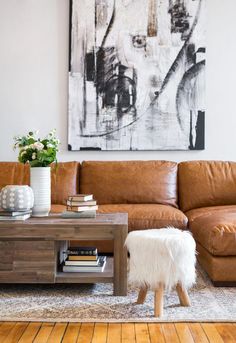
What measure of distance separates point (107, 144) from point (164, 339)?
8.43 feet

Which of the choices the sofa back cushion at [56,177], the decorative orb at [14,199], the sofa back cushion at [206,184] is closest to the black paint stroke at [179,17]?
the sofa back cushion at [206,184]

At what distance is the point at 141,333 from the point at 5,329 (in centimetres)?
65

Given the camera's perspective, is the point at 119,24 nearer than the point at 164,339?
No

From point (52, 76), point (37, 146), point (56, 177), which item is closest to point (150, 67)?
point (52, 76)

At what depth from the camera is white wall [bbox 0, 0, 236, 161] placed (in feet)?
14.5

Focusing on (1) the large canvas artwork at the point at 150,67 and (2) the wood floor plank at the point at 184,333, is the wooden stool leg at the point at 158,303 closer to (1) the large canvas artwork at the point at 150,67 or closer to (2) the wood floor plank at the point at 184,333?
(2) the wood floor plank at the point at 184,333

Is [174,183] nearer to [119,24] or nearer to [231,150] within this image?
[231,150]

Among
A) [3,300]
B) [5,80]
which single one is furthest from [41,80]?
[3,300]

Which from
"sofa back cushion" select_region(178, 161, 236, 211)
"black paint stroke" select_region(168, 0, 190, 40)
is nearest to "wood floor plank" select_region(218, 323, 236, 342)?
"sofa back cushion" select_region(178, 161, 236, 211)

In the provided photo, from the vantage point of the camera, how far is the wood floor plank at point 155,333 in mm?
2062

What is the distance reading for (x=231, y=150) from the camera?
4.43 meters

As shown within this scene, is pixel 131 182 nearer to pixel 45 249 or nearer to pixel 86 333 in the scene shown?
pixel 45 249

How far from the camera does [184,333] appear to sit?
214 cm

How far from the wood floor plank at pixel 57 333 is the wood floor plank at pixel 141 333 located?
1.15 ft
